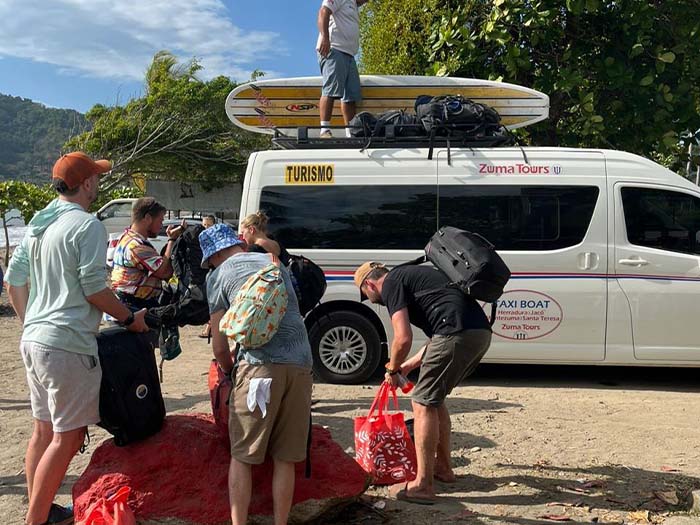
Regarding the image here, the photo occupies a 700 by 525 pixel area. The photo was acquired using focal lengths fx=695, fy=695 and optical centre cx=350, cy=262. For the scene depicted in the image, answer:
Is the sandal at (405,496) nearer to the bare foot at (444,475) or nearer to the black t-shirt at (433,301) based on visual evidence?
the bare foot at (444,475)

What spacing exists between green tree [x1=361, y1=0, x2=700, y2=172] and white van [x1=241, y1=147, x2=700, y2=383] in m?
2.55

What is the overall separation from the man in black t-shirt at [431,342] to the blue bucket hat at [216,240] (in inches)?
40.1

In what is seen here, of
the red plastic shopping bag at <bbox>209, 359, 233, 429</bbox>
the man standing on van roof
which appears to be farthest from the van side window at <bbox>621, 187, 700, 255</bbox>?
the red plastic shopping bag at <bbox>209, 359, 233, 429</bbox>

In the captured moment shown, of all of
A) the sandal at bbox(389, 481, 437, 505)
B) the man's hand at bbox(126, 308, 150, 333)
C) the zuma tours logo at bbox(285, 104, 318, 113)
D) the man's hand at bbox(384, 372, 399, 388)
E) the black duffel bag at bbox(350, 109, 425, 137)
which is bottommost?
the sandal at bbox(389, 481, 437, 505)

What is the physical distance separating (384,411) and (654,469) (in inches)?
74.1

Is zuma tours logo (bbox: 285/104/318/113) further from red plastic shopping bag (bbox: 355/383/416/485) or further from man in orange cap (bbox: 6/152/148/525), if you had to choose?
man in orange cap (bbox: 6/152/148/525)

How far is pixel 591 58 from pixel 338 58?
12.6 feet

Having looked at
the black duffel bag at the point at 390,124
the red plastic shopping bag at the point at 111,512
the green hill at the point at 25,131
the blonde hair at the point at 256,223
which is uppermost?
the green hill at the point at 25,131

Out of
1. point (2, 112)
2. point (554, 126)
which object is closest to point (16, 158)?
point (2, 112)

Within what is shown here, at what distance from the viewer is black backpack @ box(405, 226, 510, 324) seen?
3951 mm

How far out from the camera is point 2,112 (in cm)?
10388

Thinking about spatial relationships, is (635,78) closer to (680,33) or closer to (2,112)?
(680,33)

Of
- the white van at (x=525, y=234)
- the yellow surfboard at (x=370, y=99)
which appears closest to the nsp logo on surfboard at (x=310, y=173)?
the white van at (x=525, y=234)

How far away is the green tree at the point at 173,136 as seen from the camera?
24453 millimetres
